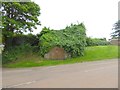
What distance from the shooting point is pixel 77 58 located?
3141 centimetres

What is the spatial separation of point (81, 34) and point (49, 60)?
19.5ft

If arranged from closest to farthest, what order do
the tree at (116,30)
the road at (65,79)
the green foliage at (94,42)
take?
the road at (65,79), the green foliage at (94,42), the tree at (116,30)

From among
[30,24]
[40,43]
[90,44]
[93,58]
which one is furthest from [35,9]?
[90,44]

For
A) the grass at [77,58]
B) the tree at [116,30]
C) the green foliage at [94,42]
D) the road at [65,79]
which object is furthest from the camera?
the tree at [116,30]

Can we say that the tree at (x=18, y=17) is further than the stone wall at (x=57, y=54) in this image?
No

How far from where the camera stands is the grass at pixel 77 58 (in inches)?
1105

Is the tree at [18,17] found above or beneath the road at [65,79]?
above

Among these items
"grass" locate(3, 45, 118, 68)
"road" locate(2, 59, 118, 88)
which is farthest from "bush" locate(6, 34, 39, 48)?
"road" locate(2, 59, 118, 88)

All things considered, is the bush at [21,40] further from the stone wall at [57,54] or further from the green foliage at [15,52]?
the stone wall at [57,54]

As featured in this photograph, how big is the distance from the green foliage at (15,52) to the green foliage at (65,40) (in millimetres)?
1803

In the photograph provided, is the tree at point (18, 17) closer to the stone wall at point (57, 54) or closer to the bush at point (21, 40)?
the bush at point (21, 40)

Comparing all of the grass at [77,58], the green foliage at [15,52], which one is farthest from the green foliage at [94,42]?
the green foliage at [15,52]

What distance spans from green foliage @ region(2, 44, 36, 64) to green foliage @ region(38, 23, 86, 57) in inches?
71.0

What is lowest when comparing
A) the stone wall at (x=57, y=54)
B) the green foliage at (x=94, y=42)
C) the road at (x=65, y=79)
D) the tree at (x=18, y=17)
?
the road at (x=65, y=79)
